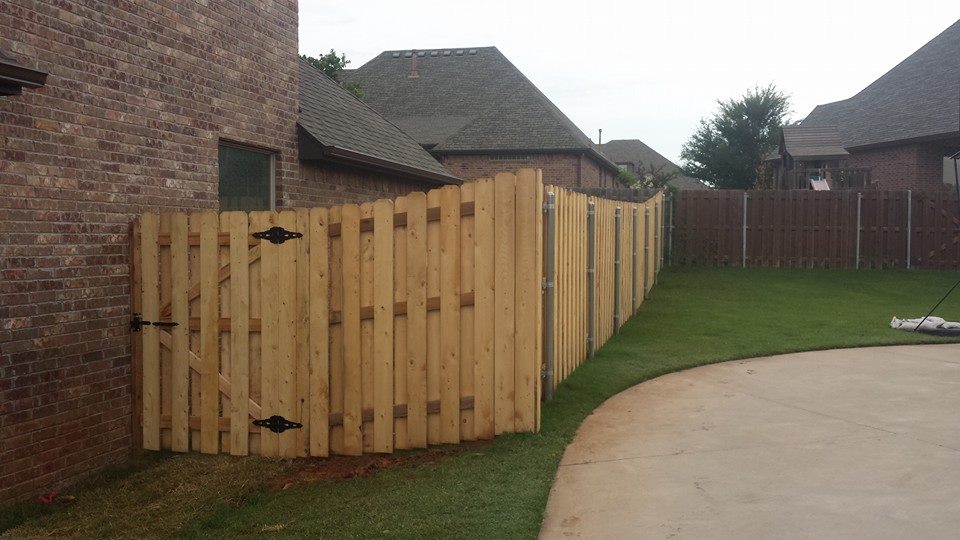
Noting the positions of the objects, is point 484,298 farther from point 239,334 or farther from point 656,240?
point 656,240

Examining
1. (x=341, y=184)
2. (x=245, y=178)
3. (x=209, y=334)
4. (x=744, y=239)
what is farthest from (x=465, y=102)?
(x=209, y=334)

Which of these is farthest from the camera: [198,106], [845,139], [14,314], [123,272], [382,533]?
[845,139]

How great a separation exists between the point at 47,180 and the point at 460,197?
2954 mm

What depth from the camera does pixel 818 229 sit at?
21672 millimetres

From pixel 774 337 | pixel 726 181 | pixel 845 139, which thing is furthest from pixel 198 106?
pixel 726 181

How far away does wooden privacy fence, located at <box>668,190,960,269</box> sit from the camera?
69.5 feet

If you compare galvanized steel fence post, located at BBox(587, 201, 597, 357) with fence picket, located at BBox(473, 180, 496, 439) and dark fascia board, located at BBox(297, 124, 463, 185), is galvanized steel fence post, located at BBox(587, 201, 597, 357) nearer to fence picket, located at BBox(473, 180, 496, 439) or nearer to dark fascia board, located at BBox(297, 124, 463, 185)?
dark fascia board, located at BBox(297, 124, 463, 185)

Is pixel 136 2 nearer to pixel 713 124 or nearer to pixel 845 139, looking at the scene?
pixel 845 139

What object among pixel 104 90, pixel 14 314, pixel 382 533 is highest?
pixel 104 90

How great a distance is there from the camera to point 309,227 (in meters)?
6.43

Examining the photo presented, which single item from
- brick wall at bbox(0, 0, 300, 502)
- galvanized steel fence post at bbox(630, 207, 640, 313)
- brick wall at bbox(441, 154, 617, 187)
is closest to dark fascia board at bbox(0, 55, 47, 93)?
brick wall at bbox(0, 0, 300, 502)

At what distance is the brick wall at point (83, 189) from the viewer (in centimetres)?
589

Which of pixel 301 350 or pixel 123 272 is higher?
pixel 123 272

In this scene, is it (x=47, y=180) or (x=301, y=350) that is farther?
(x=301, y=350)
